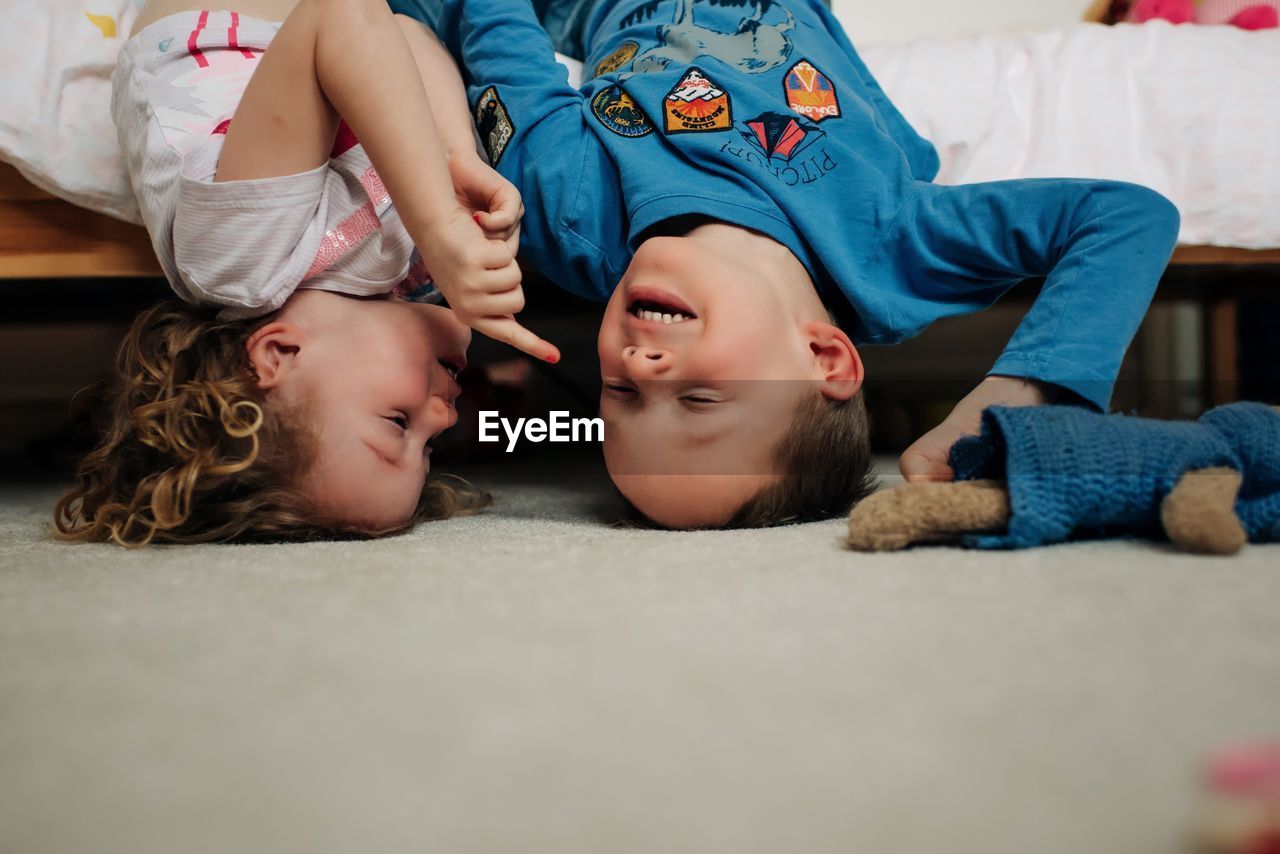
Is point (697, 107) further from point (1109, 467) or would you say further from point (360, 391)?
point (1109, 467)

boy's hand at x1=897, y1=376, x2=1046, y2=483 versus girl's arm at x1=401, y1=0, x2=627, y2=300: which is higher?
girl's arm at x1=401, y1=0, x2=627, y2=300

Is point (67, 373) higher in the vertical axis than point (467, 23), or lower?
lower

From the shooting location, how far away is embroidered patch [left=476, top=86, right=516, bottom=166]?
3.59 feet

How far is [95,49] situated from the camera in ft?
3.66

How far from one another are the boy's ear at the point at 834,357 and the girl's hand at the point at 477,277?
26cm

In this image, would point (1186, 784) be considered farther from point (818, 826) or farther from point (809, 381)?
point (809, 381)

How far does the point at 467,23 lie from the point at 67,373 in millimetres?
1215

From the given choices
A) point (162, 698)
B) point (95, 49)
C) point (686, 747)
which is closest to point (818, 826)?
point (686, 747)

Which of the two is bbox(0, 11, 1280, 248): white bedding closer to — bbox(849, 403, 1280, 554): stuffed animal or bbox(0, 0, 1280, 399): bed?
bbox(0, 0, 1280, 399): bed

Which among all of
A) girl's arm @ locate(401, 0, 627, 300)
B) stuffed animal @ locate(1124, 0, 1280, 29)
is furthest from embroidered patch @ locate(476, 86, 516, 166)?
stuffed animal @ locate(1124, 0, 1280, 29)

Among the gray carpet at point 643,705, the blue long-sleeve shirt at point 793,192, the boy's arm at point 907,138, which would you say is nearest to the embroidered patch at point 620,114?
the blue long-sleeve shirt at point 793,192

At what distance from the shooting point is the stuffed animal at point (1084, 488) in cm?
67

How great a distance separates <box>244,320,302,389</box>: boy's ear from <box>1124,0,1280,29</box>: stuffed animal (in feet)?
4.64

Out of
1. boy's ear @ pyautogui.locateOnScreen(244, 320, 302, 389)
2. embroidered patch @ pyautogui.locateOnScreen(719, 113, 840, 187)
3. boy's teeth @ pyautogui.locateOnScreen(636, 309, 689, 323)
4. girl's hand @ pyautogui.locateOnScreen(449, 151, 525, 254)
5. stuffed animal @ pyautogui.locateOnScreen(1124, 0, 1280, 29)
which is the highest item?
stuffed animal @ pyautogui.locateOnScreen(1124, 0, 1280, 29)
